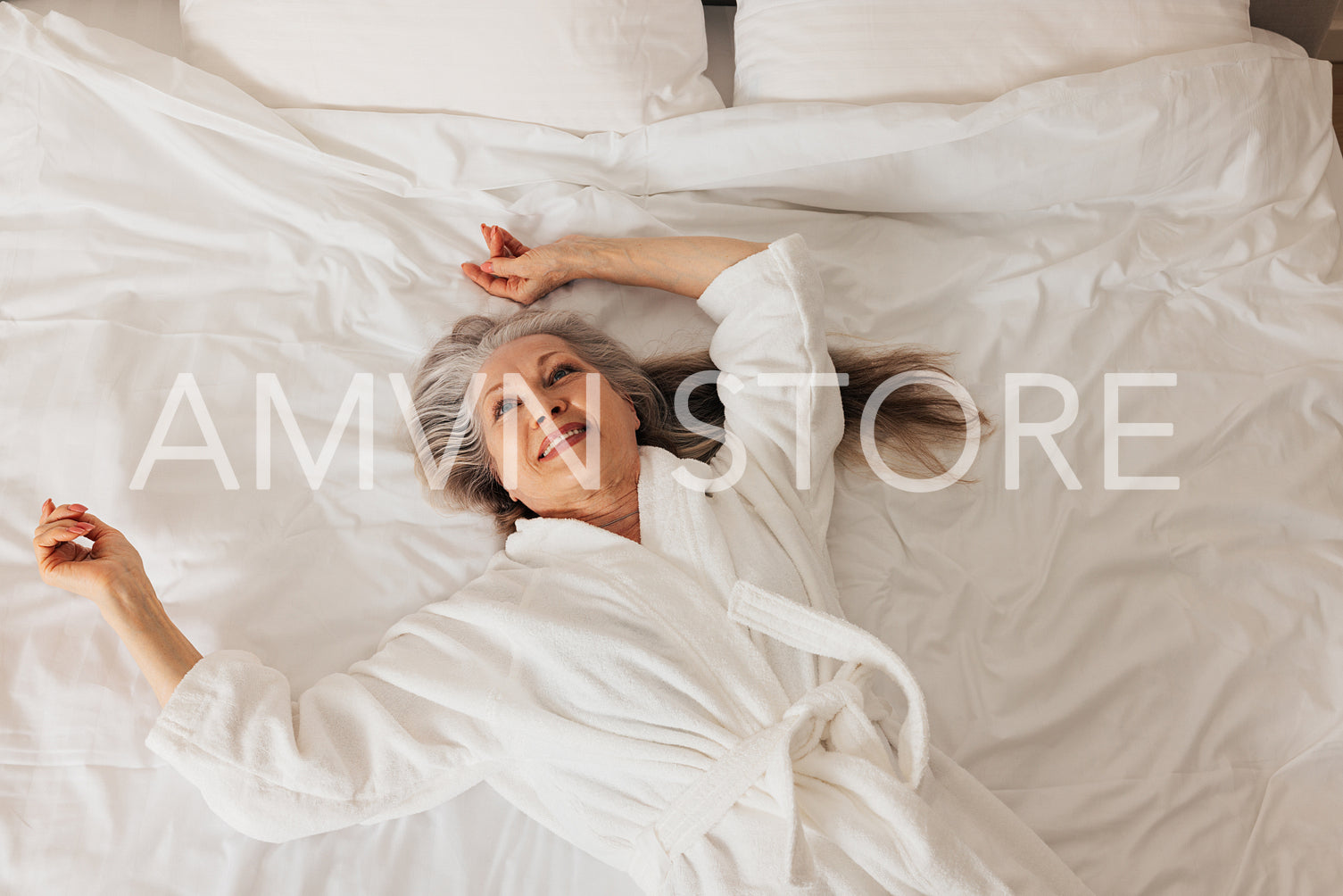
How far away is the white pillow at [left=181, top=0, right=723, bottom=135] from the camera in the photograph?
145 cm

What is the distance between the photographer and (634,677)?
3.48ft

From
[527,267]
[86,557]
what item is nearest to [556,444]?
[527,267]

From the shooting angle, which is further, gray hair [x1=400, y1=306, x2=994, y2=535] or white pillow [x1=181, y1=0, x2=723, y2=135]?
white pillow [x1=181, y1=0, x2=723, y2=135]

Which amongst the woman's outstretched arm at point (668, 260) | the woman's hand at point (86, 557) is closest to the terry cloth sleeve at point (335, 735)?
the woman's hand at point (86, 557)

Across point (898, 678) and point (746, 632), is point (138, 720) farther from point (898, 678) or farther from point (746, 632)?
point (898, 678)

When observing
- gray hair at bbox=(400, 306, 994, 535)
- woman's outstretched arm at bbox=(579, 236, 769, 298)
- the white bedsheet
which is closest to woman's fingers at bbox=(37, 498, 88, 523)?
the white bedsheet

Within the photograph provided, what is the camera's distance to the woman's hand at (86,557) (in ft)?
3.43

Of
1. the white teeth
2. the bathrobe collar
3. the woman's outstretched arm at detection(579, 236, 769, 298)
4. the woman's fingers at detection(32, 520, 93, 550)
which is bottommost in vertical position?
the bathrobe collar

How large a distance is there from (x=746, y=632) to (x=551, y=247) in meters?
0.65

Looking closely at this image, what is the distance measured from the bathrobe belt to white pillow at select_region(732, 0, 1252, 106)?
2.98 ft

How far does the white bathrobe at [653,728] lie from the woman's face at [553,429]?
5 centimetres

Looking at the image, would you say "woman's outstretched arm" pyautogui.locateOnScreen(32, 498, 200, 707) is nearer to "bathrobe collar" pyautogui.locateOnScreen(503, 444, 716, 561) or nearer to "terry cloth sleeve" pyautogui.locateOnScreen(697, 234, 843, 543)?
"bathrobe collar" pyautogui.locateOnScreen(503, 444, 716, 561)

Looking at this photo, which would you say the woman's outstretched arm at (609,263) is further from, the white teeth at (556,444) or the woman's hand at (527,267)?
the white teeth at (556,444)

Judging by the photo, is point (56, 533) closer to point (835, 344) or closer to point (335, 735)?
point (335, 735)
